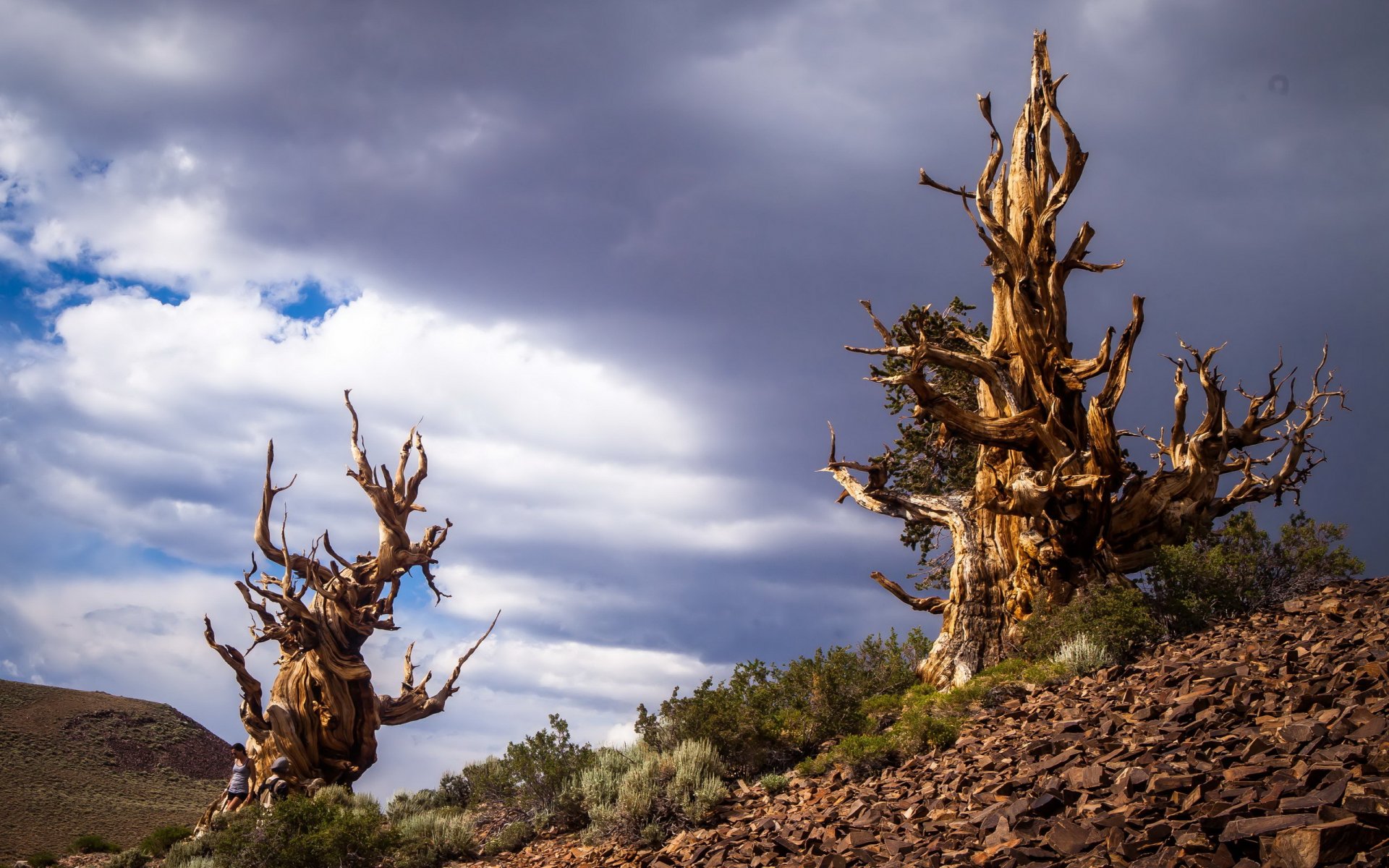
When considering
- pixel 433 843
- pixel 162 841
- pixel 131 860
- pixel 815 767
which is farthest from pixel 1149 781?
pixel 162 841

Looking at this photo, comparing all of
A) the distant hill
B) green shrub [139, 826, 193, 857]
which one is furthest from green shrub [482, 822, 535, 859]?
the distant hill

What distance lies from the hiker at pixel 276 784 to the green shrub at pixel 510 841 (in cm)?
784

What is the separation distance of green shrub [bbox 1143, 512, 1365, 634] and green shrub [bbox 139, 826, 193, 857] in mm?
20060

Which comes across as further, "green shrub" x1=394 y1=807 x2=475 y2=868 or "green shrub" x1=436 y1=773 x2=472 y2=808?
"green shrub" x1=436 y1=773 x2=472 y2=808

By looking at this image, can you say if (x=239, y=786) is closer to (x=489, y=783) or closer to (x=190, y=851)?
(x=190, y=851)

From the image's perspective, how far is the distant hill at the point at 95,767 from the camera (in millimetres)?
25516

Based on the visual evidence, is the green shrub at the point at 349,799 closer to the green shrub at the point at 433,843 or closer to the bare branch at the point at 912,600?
the green shrub at the point at 433,843

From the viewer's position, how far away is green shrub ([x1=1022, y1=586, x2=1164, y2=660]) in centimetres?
Answer: 1297

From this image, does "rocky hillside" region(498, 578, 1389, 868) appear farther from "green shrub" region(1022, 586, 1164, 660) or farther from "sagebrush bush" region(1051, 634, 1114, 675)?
"sagebrush bush" region(1051, 634, 1114, 675)

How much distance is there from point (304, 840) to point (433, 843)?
6.02 feet

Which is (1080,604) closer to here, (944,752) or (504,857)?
(944,752)

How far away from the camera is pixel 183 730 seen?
38000 millimetres

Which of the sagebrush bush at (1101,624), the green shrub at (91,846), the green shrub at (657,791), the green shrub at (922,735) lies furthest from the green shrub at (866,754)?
the green shrub at (91,846)

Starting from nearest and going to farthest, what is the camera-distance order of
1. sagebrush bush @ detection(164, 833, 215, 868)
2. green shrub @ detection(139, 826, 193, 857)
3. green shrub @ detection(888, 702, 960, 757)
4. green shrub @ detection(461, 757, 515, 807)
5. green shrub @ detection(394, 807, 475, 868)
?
1. green shrub @ detection(888, 702, 960, 757)
2. green shrub @ detection(394, 807, 475, 868)
3. green shrub @ detection(461, 757, 515, 807)
4. sagebrush bush @ detection(164, 833, 215, 868)
5. green shrub @ detection(139, 826, 193, 857)
